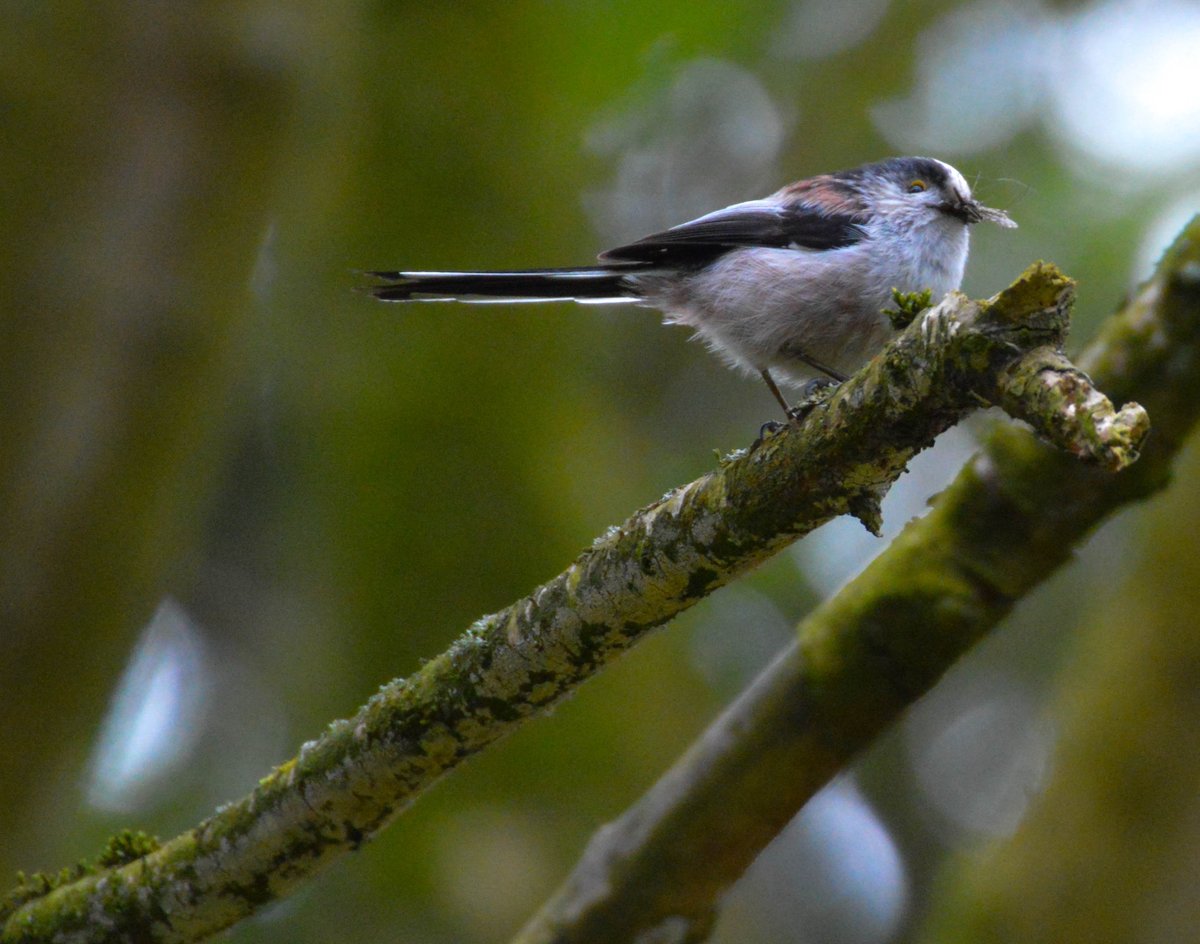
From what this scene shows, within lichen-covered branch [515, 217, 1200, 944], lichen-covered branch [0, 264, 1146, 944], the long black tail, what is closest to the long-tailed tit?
the long black tail

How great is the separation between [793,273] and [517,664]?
94.8 inches

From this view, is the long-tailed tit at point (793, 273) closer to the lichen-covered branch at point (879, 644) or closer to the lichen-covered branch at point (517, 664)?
the lichen-covered branch at point (879, 644)

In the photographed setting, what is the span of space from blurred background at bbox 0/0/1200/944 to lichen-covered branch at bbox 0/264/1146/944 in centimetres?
202

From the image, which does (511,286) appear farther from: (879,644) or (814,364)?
(879,644)

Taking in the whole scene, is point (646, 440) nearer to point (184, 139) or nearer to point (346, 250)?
point (346, 250)

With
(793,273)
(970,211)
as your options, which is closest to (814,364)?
(793,273)

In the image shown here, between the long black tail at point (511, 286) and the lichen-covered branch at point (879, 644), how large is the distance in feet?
5.64

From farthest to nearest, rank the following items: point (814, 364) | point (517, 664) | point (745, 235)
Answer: point (745, 235) < point (814, 364) < point (517, 664)

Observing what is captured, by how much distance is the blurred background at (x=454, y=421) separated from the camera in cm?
506

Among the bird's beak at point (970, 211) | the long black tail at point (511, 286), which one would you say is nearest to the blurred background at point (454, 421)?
the bird's beak at point (970, 211)

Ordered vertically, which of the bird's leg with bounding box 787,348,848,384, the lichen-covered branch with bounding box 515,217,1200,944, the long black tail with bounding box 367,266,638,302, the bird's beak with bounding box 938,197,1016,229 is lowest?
the lichen-covered branch with bounding box 515,217,1200,944

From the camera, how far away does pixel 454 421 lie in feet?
22.7

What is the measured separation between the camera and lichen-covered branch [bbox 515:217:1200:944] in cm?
377

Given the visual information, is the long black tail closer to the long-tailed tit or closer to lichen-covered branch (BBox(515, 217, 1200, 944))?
the long-tailed tit
